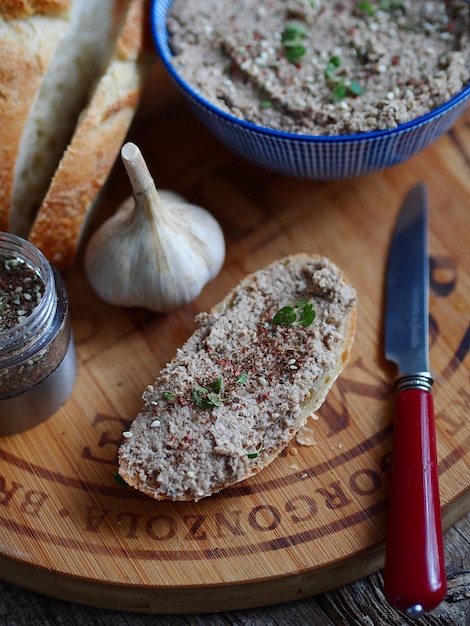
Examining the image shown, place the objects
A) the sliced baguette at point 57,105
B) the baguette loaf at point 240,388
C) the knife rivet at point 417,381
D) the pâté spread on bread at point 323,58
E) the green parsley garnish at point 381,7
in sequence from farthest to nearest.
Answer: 1. the green parsley garnish at point 381,7
2. the sliced baguette at point 57,105
3. the pâté spread on bread at point 323,58
4. the knife rivet at point 417,381
5. the baguette loaf at point 240,388

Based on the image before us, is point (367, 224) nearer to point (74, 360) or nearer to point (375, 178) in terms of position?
point (375, 178)

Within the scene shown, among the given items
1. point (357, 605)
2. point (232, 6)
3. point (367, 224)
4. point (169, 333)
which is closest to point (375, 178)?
point (367, 224)

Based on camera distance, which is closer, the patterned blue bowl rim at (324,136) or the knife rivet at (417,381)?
the knife rivet at (417,381)

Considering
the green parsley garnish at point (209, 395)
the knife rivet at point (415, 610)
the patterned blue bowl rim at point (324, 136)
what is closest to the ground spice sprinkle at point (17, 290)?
the green parsley garnish at point (209, 395)

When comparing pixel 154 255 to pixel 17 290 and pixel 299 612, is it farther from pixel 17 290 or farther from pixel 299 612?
pixel 299 612

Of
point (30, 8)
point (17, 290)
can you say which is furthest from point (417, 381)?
point (30, 8)

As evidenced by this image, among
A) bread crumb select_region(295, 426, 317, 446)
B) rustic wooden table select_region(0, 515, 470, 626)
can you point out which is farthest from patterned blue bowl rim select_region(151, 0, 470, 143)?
rustic wooden table select_region(0, 515, 470, 626)

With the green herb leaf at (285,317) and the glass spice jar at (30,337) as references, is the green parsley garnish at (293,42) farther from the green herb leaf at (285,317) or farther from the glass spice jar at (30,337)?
the glass spice jar at (30,337)
